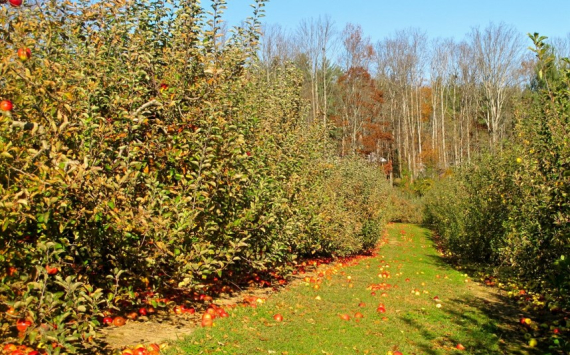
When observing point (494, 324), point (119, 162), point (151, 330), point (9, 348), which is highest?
point (119, 162)

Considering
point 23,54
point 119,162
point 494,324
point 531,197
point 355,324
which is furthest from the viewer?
point 531,197

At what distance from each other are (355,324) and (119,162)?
4.02 metres

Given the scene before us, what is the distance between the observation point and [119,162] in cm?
459

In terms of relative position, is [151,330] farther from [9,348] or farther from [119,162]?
[119,162]

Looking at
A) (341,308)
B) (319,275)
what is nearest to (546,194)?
(341,308)

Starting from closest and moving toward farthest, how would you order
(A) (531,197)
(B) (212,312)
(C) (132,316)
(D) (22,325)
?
(D) (22,325)
(C) (132,316)
(B) (212,312)
(A) (531,197)

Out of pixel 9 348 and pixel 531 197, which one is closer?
pixel 9 348

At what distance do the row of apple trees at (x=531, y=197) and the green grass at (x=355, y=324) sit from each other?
1287 mm

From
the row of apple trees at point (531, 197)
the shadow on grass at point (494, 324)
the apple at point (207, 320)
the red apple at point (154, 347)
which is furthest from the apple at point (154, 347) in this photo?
the row of apple trees at point (531, 197)

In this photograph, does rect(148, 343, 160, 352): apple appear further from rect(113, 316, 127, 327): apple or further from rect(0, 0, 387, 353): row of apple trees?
rect(113, 316, 127, 327): apple

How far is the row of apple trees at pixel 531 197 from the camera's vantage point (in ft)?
19.3

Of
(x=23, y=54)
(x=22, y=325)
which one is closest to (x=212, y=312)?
(x=22, y=325)

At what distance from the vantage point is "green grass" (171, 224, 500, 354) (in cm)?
543

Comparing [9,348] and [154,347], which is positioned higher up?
[9,348]
